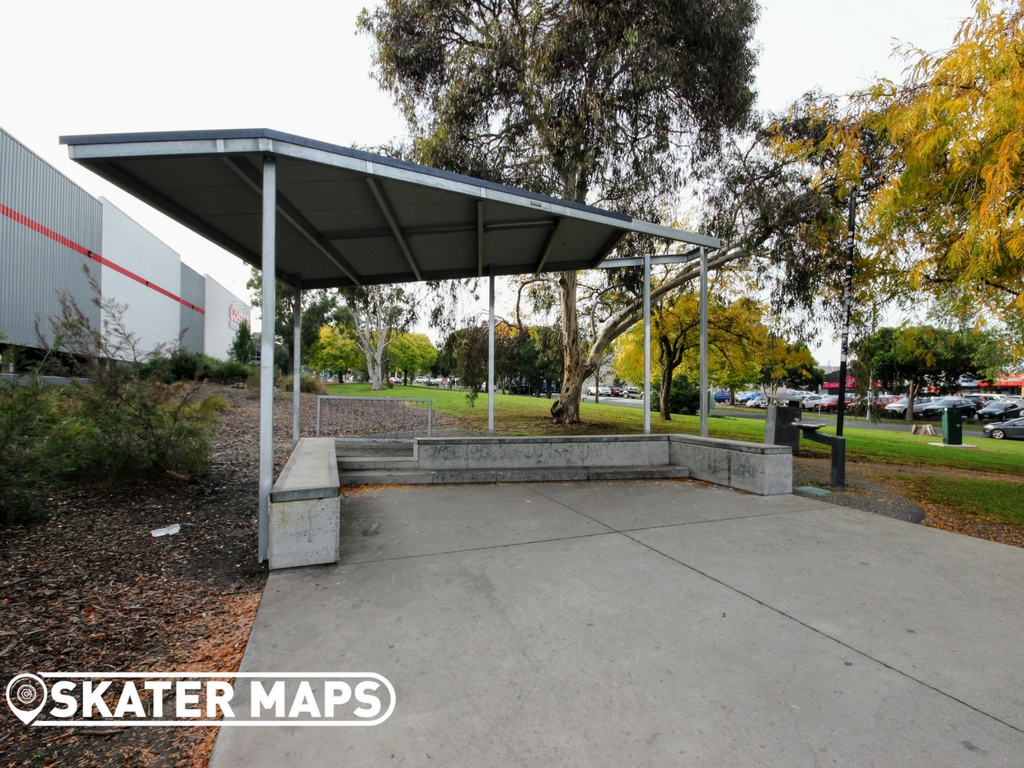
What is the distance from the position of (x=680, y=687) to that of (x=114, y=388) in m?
A: 6.01

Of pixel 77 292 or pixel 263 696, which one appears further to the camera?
pixel 77 292

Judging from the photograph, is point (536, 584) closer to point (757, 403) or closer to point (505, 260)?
point (505, 260)

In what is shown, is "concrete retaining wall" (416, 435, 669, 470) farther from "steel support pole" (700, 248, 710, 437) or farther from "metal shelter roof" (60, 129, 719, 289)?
"metal shelter roof" (60, 129, 719, 289)

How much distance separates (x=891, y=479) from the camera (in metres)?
9.14

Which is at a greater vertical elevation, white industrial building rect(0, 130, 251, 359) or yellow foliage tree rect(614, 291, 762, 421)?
white industrial building rect(0, 130, 251, 359)

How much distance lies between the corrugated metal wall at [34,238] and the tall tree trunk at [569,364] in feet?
52.2

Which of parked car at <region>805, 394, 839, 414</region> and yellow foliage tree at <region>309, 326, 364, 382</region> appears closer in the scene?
parked car at <region>805, 394, 839, 414</region>

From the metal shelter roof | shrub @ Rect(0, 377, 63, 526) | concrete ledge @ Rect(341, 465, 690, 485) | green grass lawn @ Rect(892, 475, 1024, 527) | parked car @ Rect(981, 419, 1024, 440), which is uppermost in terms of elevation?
the metal shelter roof

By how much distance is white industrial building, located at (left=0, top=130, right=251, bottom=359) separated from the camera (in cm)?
2033

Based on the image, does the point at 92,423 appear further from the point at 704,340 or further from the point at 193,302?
the point at 193,302

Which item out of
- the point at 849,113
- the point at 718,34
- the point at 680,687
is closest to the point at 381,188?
the point at 680,687

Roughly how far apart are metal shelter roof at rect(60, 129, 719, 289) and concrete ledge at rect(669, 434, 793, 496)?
2.95 m

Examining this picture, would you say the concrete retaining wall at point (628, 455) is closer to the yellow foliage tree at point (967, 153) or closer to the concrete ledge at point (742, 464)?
the concrete ledge at point (742, 464)

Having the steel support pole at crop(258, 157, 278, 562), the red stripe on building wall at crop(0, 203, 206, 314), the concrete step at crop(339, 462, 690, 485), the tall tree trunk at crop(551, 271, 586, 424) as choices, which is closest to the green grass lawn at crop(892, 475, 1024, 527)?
the concrete step at crop(339, 462, 690, 485)
